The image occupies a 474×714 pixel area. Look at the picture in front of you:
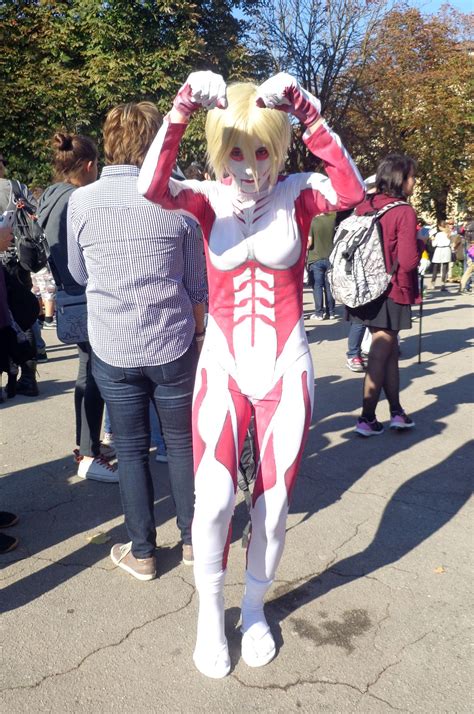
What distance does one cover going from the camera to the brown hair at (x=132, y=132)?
290 cm

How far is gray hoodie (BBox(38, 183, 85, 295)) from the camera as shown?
13.0ft

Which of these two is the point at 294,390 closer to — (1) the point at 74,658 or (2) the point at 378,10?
(1) the point at 74,658

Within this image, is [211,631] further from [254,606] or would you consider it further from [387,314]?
[387,314]

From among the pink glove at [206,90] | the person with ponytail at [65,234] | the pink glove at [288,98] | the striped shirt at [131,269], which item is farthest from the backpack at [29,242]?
the pink glove at [288,98]

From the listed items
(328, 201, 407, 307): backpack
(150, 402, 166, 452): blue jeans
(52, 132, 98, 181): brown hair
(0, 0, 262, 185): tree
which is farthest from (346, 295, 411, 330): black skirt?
(0, 0, 262, 185): tree

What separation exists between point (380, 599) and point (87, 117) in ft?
60.4

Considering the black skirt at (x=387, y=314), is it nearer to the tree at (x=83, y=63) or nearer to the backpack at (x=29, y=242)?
the backpack at (x=29, y=242)

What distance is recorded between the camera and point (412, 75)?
28.7 metres

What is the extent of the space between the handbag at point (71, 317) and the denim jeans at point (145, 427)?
103 centimetres

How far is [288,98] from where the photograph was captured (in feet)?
7.27

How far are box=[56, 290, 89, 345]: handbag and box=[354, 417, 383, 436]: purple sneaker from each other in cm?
225

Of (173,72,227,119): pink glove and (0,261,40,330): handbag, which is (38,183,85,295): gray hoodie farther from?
(173,72,227,119): pink glove

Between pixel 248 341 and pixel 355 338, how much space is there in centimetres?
495

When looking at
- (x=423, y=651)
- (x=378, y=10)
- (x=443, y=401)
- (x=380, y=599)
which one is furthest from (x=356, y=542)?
(x=378, y=10)
